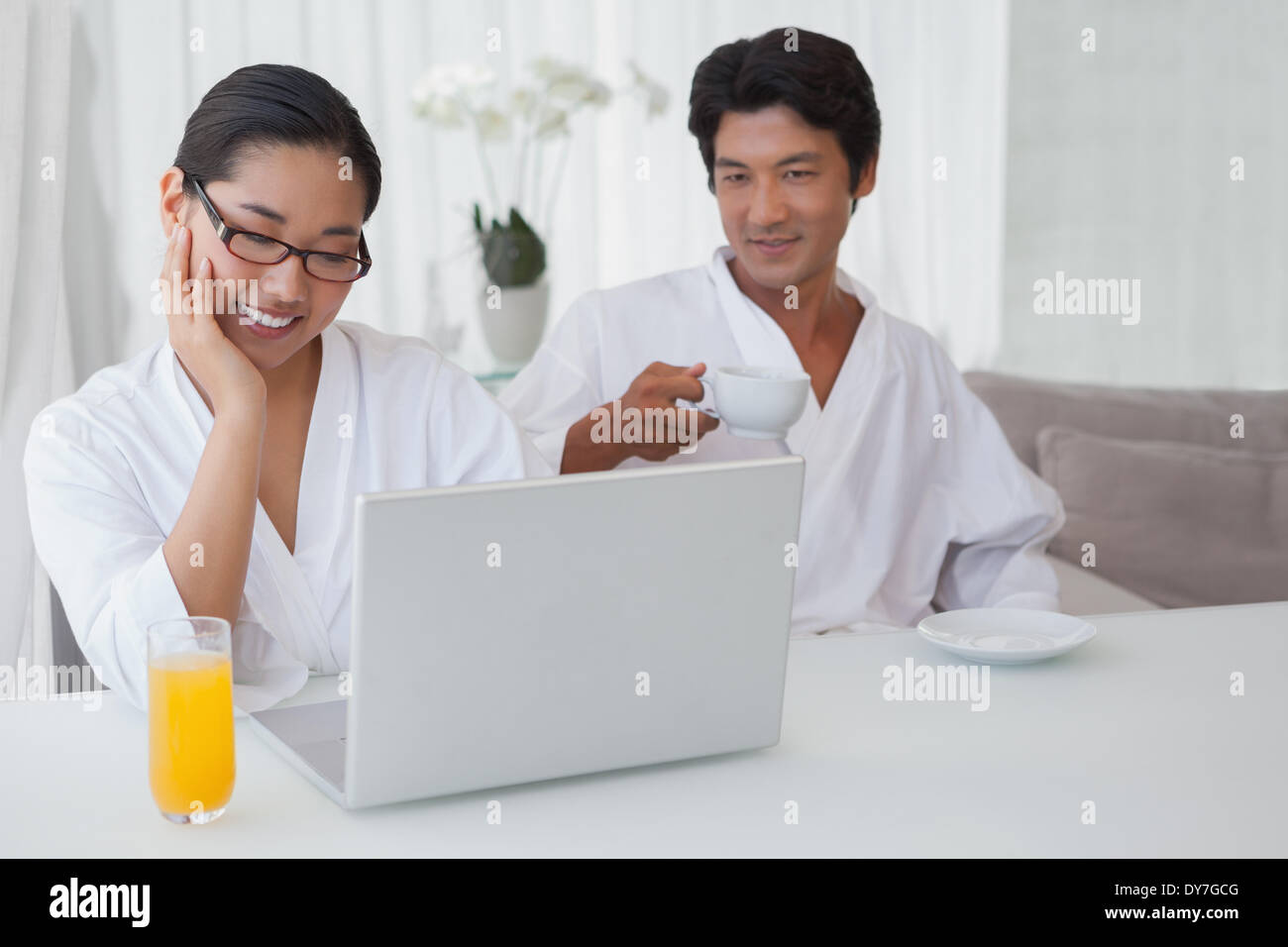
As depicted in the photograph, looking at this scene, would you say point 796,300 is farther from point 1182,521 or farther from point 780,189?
point 1182,521

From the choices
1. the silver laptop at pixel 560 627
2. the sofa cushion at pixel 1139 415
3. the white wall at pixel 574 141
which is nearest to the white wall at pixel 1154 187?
the white wall at pixel 574 141

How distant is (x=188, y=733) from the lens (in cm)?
95

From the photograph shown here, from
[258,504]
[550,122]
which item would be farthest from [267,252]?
[550,122]

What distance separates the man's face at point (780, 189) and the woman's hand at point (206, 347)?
87cm

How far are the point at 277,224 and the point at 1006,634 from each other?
0.84 metres

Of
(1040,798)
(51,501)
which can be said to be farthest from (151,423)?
(1040,798)

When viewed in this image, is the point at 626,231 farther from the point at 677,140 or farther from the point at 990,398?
the point at 990,398

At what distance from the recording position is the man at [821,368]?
6.35 feet

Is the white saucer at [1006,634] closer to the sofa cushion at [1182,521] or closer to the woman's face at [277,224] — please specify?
the woman's face at [277,224]

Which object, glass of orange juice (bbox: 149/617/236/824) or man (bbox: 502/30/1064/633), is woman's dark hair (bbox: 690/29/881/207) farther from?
glass of orange juice (bbox: 149/617/236/824)

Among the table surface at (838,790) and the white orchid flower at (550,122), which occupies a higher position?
the white orchid flower at (550,122)

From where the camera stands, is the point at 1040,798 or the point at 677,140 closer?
the point at 1040,798

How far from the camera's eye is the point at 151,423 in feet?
4.52
